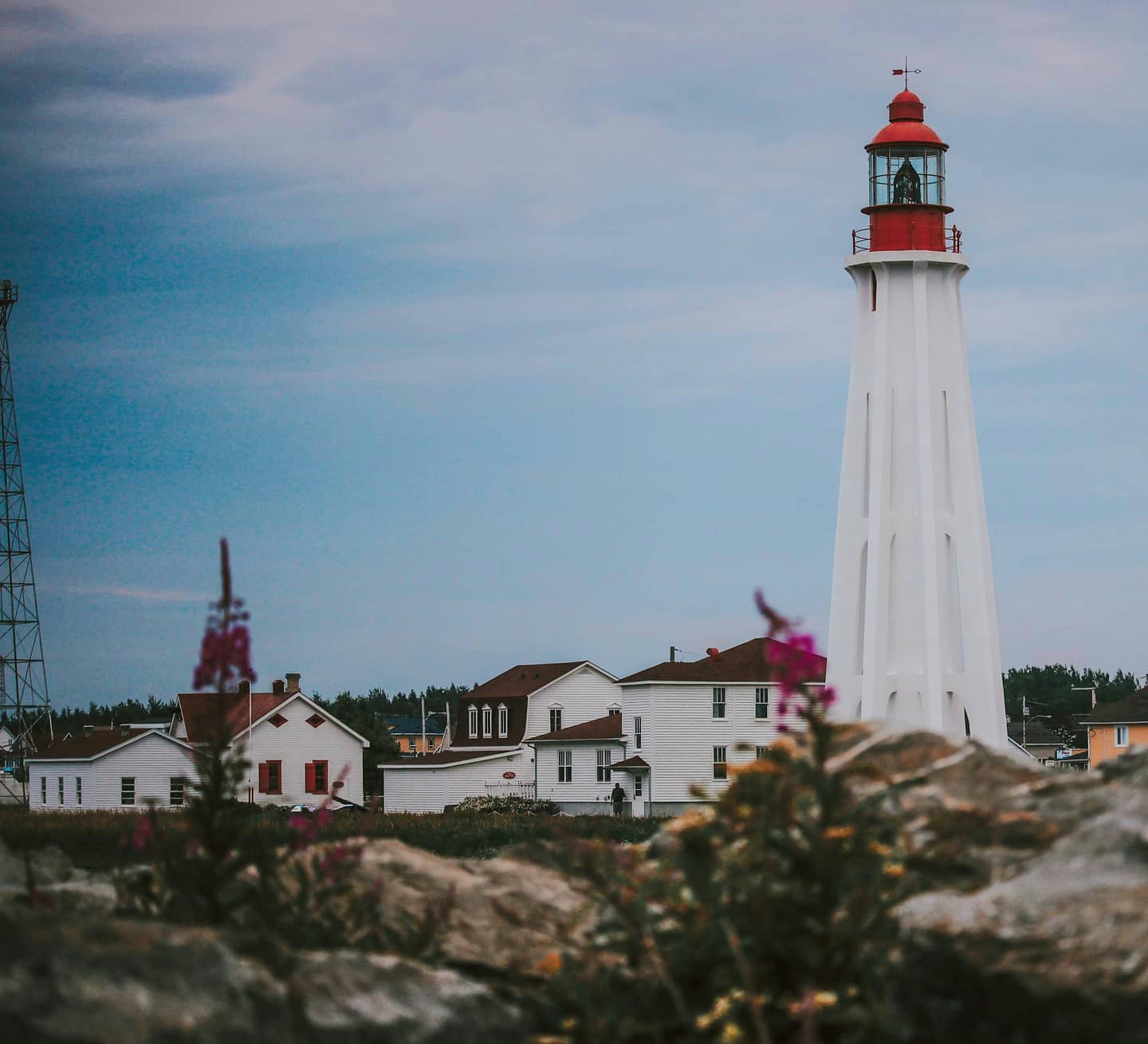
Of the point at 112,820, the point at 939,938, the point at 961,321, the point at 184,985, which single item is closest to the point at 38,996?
Result: the point at 184,985

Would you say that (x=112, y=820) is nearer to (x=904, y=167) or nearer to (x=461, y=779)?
(x=904, y=167)

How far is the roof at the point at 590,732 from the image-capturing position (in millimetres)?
83438

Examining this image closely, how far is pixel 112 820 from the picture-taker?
111ft

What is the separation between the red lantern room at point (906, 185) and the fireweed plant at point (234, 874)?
35.3m

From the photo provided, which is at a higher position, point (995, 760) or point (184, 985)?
point (995, 760)

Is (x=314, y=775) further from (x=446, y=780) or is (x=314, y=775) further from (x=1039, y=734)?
(x=1039, y=734)

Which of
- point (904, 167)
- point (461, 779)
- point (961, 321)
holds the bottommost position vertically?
point (461, 779)

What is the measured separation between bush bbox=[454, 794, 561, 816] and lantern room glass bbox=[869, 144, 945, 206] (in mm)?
32477

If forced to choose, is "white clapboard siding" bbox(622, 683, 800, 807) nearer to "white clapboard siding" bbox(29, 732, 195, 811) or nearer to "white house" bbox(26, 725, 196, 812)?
"white house" bbox(26, 725, 196, 812)

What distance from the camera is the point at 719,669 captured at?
80.6 meters

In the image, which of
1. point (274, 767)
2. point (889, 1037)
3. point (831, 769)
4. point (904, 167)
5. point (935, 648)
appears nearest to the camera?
point (889, 1037)

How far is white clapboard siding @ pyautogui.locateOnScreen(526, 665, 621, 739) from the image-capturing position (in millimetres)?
91688

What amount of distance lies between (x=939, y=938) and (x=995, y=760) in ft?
8.66

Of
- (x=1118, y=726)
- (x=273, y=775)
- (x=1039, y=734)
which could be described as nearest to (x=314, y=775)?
(x=273, y=775)
